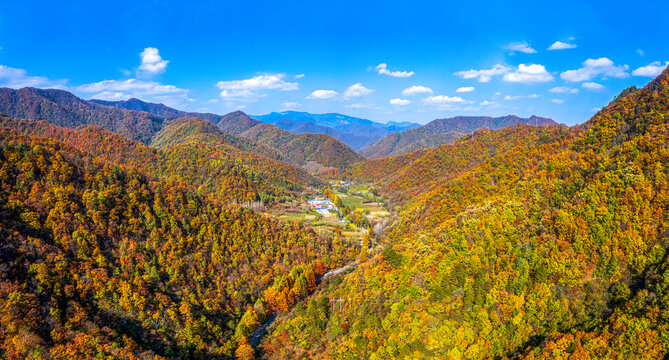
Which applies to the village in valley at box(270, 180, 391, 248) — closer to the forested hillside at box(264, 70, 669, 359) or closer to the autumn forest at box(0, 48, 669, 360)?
the autumn forest at box(0, 48, 669, 360)

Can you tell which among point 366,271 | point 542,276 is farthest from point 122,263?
point 542,276

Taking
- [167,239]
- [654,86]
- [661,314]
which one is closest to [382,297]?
[661,314]

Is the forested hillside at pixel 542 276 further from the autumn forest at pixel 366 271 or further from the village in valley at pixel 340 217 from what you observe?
the village in valley at pixel 340 217

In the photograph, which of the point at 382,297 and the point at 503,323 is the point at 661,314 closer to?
the point at 503,323

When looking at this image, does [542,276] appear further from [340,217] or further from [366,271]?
[340,217]

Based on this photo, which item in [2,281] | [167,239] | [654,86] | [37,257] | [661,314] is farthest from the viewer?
[167,239]

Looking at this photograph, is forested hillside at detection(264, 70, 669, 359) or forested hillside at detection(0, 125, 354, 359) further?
forested hillside at detection(0, 125, 354, 359)

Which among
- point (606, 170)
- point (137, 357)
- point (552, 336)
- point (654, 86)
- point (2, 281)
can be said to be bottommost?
point (137, 357)

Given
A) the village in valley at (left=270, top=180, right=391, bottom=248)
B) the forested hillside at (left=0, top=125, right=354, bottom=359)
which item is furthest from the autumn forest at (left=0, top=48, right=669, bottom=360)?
the village in valley at (left=270, top=180, right=391, bottom=248)

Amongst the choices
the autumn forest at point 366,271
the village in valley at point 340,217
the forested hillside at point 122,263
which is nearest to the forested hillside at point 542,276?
the autumn forest at point 366,271
